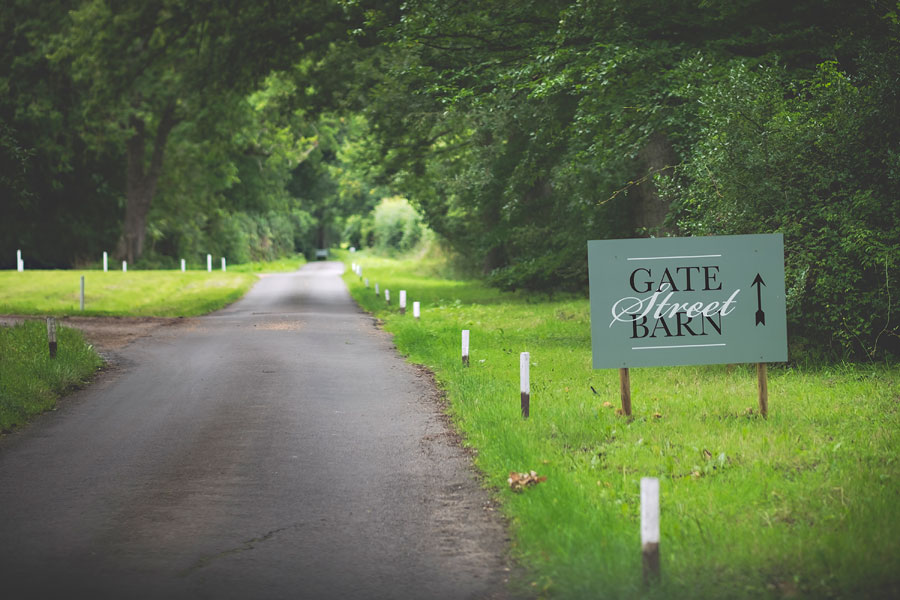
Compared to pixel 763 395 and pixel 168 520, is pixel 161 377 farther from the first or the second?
pixel 763 395

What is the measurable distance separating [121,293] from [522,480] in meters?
28.4

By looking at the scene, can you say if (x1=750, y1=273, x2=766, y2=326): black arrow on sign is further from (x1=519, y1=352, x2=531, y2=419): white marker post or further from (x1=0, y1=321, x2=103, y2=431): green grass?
(x1=0, y1=321, x2=103, y2=431): green grass

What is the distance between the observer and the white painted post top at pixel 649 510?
501 cm

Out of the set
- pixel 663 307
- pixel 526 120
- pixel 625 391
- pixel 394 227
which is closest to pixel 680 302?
pixel 663 307

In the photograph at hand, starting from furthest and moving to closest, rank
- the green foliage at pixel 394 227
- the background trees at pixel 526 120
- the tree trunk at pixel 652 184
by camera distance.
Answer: the green foliage at pixel 394 227 < the tree trunk at pixel 652 184 < the background trees at pixel 526 120

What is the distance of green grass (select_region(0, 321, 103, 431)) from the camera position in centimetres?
1111

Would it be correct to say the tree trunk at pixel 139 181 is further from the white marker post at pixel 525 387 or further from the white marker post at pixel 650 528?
the white marker post at pixel 650 528

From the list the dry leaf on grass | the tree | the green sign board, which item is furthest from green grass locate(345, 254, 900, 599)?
the tree

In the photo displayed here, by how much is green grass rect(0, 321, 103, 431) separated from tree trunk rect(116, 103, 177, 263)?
97.4 feet

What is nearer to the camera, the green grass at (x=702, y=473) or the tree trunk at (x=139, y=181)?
the green grass at (x=702, y=473)

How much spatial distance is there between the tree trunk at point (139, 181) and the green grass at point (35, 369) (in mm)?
29698

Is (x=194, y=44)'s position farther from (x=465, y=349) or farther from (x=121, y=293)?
(x=465, y=349)

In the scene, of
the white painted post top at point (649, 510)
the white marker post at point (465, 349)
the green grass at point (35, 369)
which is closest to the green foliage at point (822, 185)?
the white marker post at point (465, 349)

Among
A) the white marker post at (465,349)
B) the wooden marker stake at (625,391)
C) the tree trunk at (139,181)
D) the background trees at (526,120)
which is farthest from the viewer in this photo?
the tree trunk at (139,181)
